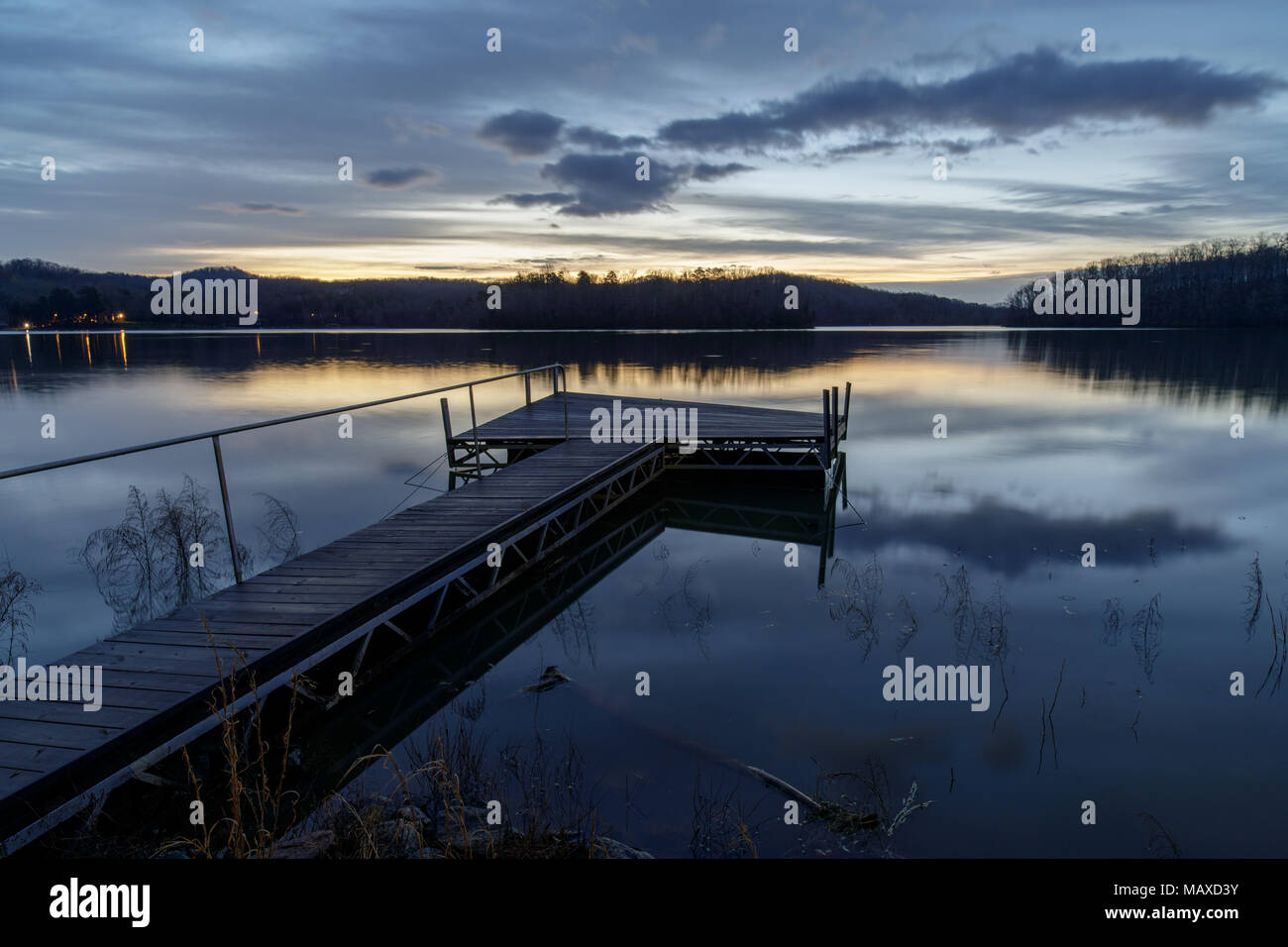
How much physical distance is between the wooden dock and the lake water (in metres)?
1.14

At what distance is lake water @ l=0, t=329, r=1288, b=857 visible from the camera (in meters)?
5.21

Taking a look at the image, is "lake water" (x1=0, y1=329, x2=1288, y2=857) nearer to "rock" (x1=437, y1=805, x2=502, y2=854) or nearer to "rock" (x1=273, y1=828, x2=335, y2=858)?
"rock" (x1=437, y1=805, x2=502, y2=854)

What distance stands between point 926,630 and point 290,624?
6.47 metres

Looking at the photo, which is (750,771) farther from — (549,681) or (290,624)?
(290,624)

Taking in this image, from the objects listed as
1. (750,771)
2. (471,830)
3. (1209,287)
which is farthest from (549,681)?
(1209,287)

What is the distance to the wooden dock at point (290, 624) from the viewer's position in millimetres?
3992

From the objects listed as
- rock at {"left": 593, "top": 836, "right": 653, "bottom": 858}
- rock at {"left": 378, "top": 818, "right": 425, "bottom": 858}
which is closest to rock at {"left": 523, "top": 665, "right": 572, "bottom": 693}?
rock at {"left": 378, "top": 818, "right": 425, "bottom": 858}

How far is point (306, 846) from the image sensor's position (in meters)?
3.90

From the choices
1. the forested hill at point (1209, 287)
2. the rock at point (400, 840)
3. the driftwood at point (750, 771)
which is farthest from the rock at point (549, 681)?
the forested hill at point (1209, 287)

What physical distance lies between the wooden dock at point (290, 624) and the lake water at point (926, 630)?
1142 millimetres

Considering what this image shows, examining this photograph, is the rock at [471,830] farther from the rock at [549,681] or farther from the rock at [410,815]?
the rock at [549,681]

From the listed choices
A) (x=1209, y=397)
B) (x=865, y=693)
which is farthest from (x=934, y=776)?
(x=1209, y=397)

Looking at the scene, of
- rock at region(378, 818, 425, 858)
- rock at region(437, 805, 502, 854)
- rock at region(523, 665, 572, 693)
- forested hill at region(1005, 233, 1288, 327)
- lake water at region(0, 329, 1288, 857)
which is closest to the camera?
rock at region(378, 818, 425, 858)

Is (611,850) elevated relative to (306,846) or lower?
lower
